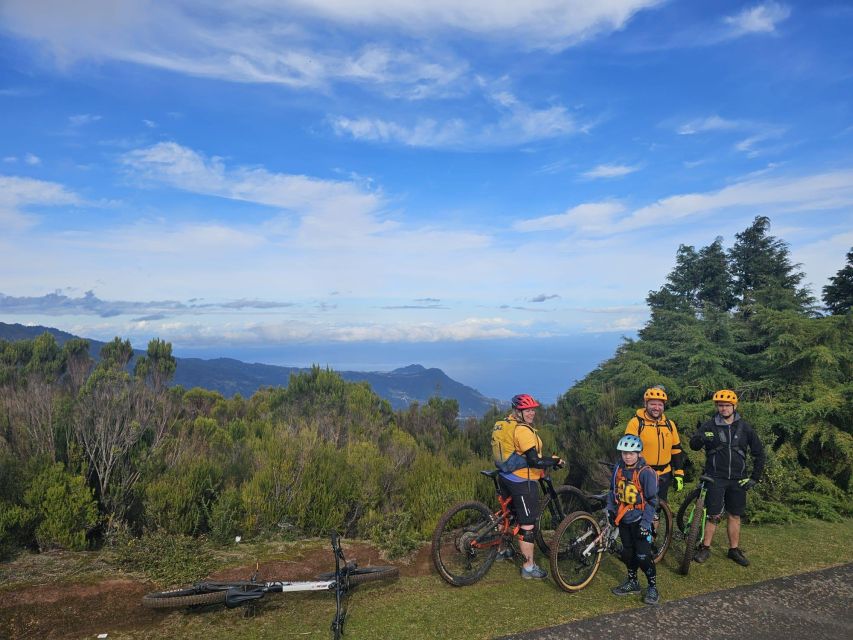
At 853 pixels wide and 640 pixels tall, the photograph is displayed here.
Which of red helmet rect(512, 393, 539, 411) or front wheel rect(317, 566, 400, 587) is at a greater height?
red helmet rect(512, 393, 539, 411)

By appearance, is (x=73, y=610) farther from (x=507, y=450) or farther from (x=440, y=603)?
(x=507, y=450)

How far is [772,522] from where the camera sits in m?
7.25

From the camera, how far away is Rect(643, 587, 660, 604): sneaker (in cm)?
462

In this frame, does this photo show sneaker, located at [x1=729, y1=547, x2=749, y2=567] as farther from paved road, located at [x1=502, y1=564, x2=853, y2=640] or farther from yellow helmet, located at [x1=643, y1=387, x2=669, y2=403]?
yellow helmet, located at [x1=643, y1=387, x2=669, y2=403]

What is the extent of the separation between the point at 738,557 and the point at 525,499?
2563 millimetres

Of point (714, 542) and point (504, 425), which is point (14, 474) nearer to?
point (504, 425)

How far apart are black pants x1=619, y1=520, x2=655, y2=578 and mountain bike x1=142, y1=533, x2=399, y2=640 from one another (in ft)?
7.86

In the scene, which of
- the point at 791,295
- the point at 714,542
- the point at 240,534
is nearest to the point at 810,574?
the point at 714,542

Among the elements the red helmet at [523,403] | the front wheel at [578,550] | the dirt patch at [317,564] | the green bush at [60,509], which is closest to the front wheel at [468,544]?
the dirt patch at [317,564]

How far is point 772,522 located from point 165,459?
27.5ft

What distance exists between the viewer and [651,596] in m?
4.65

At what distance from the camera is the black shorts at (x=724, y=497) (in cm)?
561

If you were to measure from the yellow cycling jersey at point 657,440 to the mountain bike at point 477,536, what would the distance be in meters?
0.94

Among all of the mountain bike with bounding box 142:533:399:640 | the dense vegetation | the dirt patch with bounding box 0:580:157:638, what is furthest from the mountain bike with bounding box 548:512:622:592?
the dirt patch with bounding box 0:580:157:638
